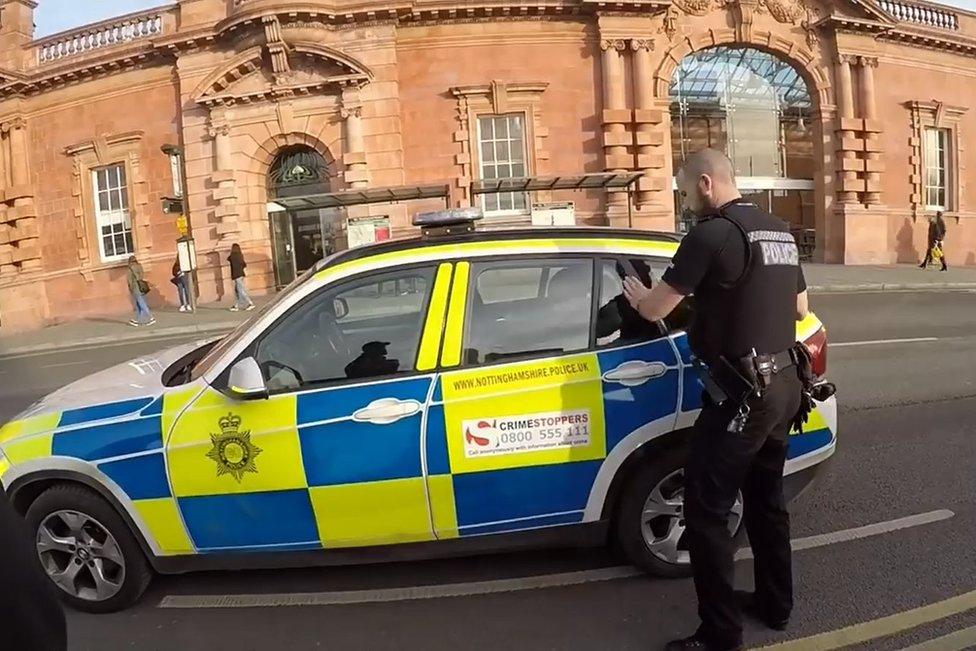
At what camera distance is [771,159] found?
83.3 ft

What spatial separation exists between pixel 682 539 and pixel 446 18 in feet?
69.3

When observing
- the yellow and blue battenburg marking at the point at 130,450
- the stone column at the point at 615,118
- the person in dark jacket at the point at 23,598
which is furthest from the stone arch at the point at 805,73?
the person in dark jacket at the point at 23,598

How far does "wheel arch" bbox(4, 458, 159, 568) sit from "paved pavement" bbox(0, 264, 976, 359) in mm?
11836

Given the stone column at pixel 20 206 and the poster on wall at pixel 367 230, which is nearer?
the poster on wall at pixel 367 230

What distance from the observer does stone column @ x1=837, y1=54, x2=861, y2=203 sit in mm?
23625

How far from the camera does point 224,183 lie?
2158cm

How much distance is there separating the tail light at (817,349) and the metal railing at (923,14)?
2785 centimetres

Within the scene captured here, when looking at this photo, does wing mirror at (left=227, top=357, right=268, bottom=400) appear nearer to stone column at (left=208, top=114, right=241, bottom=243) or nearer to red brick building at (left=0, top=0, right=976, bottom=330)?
red brick building at (left=0, top=0, right=976, bottom=330)

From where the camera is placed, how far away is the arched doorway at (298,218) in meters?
22.2

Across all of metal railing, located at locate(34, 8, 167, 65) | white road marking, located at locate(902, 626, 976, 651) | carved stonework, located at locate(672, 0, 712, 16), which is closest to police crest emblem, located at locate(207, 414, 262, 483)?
white road marking, located at locate(902, 626, 976, 651)

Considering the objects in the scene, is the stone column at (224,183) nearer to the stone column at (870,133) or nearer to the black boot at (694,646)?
the stone column at (870,133)

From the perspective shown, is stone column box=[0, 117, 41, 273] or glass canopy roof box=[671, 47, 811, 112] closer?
glass canopy roof box=[671, 47, 811, 112]

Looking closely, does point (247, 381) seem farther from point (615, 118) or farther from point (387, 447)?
point (615, 118)

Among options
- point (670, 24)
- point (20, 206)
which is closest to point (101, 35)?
point (20, 206)
